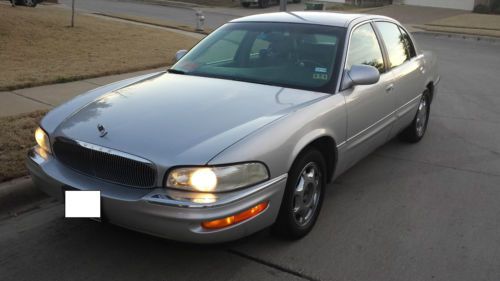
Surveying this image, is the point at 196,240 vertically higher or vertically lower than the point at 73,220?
higher

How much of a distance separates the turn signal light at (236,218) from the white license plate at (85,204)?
66 cm

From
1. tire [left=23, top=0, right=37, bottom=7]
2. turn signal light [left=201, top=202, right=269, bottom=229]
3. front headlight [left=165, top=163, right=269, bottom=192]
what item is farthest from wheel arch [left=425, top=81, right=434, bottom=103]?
tire [left=23, top=0, right=37, bottom=7]

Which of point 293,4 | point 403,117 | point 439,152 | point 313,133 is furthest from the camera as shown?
point 293,4

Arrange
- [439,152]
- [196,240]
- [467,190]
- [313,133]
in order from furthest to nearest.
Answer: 1. [439,152]
2. [467,190]
3. [313,133]
4. [196,240]

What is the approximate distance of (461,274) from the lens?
11.0ft

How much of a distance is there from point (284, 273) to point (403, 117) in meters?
2.71

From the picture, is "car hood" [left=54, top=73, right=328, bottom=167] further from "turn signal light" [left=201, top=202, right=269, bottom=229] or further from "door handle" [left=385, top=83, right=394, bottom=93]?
"door handle" [left=385, top=83, right=394, bottom=93]

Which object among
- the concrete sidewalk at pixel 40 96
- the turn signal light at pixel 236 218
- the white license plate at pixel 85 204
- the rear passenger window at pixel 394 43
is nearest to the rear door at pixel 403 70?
the rear passenger window at pixel 394 43

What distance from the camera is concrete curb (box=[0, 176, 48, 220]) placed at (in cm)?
407

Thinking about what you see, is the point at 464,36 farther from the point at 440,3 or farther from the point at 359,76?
the point at 359,76

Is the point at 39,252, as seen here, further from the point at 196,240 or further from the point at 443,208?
A: the point at 443,208

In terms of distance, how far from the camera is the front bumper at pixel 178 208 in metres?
2.88

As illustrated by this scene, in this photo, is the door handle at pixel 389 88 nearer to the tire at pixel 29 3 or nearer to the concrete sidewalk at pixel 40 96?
the concrete sidewalk at pixel 40 96

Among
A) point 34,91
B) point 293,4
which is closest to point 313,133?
point 34,91
